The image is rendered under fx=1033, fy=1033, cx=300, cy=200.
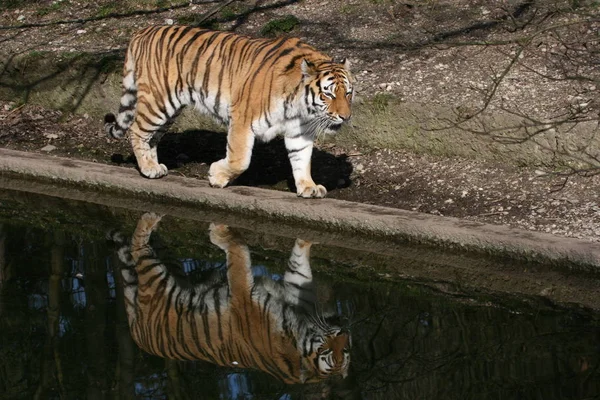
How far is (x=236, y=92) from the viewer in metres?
7.50

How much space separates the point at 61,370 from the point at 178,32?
356cm

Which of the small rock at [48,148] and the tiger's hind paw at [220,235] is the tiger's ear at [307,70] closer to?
the tiger's hind paw at [220,235]

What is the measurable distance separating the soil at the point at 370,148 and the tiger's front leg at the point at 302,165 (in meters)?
0.48

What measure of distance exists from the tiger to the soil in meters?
0.59

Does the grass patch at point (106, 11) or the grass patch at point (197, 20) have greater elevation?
the grass patch at point (106, 11)

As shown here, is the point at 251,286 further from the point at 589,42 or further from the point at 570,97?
the point at 589,42

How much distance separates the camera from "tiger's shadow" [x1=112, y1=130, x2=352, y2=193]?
27.1 ft

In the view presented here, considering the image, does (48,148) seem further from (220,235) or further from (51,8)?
(51,8)

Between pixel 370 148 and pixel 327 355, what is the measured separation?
3600 mm

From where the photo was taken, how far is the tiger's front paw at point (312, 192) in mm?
7391

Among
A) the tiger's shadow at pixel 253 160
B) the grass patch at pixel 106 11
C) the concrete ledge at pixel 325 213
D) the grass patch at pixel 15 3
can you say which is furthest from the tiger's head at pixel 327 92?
the grass patch at pixel 15 3

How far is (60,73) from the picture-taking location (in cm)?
1023

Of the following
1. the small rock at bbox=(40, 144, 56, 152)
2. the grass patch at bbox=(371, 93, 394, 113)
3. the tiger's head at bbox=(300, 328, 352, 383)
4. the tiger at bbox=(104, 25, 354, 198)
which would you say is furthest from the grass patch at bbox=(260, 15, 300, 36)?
the tiger's head at bbox=(300, 328, 352, 383)

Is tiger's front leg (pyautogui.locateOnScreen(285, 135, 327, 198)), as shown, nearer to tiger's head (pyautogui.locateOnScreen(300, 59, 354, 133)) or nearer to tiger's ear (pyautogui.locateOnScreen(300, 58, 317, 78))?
tiger's head (pyautogui.locateOnScreen(300, 59, 354, 133))
